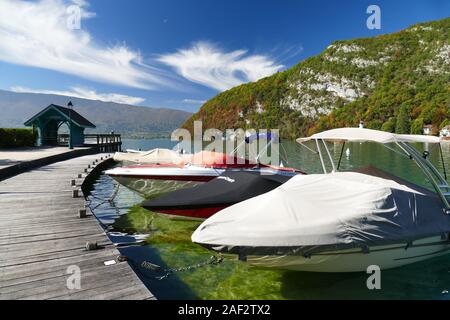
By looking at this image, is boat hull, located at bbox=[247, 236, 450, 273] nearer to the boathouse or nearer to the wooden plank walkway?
the wooden plank walkway

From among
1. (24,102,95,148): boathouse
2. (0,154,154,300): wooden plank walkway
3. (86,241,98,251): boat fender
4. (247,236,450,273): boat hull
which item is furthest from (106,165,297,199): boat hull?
(24,102,95,148): boathouse

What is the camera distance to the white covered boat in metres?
5.43

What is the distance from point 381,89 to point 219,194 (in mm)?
170250

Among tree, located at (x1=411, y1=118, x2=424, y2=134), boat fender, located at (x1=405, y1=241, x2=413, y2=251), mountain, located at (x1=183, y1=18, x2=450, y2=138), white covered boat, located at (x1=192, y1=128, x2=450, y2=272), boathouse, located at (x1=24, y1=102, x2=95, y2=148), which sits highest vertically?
mountain, located at (x1=183, y1=18, x2=450, y2=138)

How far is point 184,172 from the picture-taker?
1331cm

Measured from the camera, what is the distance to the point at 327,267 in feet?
19.5

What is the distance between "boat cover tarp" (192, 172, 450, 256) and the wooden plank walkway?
173 cm

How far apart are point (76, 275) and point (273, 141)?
10.1 meters

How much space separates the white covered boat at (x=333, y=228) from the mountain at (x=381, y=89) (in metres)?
119

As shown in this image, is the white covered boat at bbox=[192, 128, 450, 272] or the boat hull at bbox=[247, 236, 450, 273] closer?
the white covered boat at bbox=[192, 128, 450, 272]

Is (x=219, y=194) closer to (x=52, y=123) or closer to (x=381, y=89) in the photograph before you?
(x=52, y=123)

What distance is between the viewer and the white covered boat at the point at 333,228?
5.43 metres

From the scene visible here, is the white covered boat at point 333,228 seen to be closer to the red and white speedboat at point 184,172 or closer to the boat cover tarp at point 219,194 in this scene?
the boat cover tarp at point 219,194

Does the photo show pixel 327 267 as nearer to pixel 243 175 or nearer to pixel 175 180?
pixel 243 175
